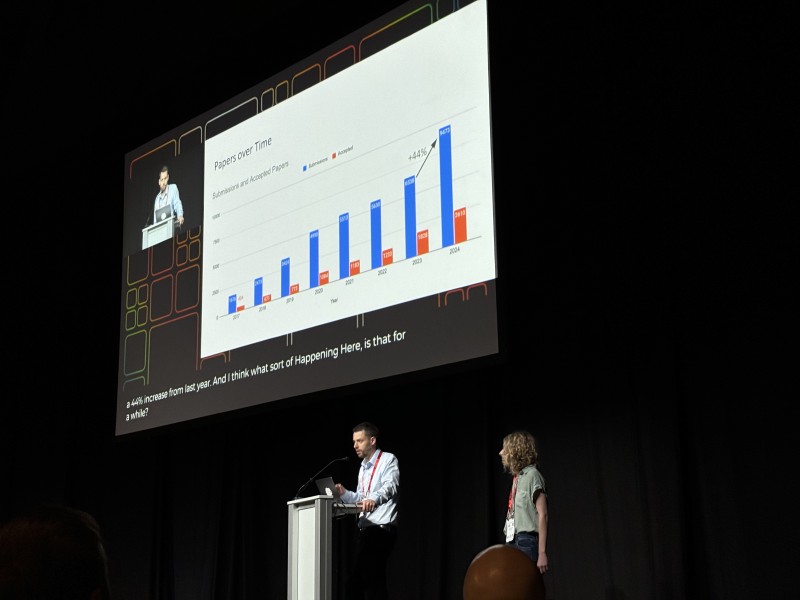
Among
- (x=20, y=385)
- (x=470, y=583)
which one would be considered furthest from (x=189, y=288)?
(x=470, y=583)

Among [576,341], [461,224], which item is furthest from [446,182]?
[576,341]

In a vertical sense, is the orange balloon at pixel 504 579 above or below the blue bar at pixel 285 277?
below

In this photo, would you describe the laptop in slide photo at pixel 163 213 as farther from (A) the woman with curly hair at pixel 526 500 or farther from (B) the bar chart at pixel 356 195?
(A) the woman with curly hair at pixel 526 500

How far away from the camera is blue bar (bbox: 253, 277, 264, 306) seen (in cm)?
480

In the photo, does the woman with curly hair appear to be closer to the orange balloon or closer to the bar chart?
the bar chart

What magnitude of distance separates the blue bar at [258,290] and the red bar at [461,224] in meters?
1.21

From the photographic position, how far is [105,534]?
684 cm

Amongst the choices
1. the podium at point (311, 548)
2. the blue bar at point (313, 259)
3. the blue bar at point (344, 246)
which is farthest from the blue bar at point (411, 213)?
the podium at point (311, 548)

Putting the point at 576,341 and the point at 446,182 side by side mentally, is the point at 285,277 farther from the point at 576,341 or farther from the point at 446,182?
the point at 576,341

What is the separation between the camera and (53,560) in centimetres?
92

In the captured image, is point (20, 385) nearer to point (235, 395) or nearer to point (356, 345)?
point (235, 395)

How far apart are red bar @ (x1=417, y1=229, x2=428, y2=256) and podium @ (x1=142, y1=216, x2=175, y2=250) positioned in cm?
180

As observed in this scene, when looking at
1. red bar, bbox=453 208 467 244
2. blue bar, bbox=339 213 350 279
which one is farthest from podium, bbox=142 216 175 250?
red bar, bbox=453 208 467 244

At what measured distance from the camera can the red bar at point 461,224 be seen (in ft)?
13.0
